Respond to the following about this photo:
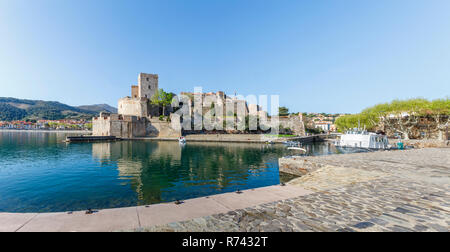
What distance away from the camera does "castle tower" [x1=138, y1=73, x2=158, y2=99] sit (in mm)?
54125

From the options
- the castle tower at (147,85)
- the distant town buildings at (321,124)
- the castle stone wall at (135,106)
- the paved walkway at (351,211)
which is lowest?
the paved walkway at (351,211)

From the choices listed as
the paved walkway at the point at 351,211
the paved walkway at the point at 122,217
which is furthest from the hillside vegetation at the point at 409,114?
the paved walkway at the point at 122,217

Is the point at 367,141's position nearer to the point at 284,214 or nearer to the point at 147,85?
the point at 284,214

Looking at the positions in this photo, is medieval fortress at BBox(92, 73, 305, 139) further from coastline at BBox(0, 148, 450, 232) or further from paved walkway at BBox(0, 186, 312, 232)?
coastline at BBox(0, 148, 450, 232)

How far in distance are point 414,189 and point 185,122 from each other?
4702 cm

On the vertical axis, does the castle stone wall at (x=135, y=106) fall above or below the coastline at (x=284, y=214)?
above

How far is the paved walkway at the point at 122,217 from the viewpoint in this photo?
3.62 meters

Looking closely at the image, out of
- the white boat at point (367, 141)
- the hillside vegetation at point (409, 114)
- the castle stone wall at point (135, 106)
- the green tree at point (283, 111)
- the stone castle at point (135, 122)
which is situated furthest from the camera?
the green tree at point (283, 111)

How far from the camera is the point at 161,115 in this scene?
53.4 m

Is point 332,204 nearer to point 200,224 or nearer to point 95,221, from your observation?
point 200,224

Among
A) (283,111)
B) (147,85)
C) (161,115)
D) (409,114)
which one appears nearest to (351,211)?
(409,114)

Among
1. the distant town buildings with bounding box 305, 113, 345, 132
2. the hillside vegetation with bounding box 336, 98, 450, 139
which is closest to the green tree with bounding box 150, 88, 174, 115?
the distant town buildings with bounding box 305, 113, 345, 132

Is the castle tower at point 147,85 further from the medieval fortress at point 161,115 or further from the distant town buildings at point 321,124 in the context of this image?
the distant town buildings at point 321,124
